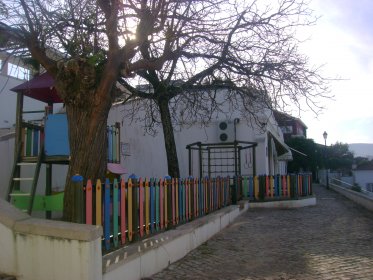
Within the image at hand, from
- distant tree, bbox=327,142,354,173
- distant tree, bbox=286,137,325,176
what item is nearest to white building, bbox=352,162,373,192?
distant tree, bbox=286,137,325,176

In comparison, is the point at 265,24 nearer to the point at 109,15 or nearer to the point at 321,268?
the point at 109,15

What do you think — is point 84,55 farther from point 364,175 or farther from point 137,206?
point 364,175

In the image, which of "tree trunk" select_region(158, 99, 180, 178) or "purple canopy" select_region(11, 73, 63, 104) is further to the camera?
"tree trunk" select_region(158, 99, 180, 178)

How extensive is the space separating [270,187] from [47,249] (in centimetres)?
1373

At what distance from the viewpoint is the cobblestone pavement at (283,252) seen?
670cm

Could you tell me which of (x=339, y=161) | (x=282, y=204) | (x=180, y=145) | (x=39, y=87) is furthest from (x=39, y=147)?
(x=339, y=161)

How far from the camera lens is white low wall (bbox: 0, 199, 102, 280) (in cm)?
485

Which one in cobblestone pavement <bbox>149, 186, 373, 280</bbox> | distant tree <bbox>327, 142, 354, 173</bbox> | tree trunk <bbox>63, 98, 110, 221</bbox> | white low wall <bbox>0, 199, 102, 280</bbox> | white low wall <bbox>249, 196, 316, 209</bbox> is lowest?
cobblestone pavement <bbox>149, 186, 373, 280</bbox>

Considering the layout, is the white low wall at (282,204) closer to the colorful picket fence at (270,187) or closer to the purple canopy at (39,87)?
the colorful picket fence at (270,187)

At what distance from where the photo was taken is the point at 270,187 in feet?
58.7

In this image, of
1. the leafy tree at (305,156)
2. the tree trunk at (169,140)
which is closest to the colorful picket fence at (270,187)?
the tree trunk at (169,140)

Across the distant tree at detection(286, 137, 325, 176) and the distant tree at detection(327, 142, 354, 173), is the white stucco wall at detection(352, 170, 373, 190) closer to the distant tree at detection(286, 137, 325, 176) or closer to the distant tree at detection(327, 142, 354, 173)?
the distant tree at detection(286, 137, 325, 176)

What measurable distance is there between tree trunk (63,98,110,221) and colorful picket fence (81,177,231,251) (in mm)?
727

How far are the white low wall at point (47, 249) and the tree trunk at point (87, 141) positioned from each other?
5.28ft
